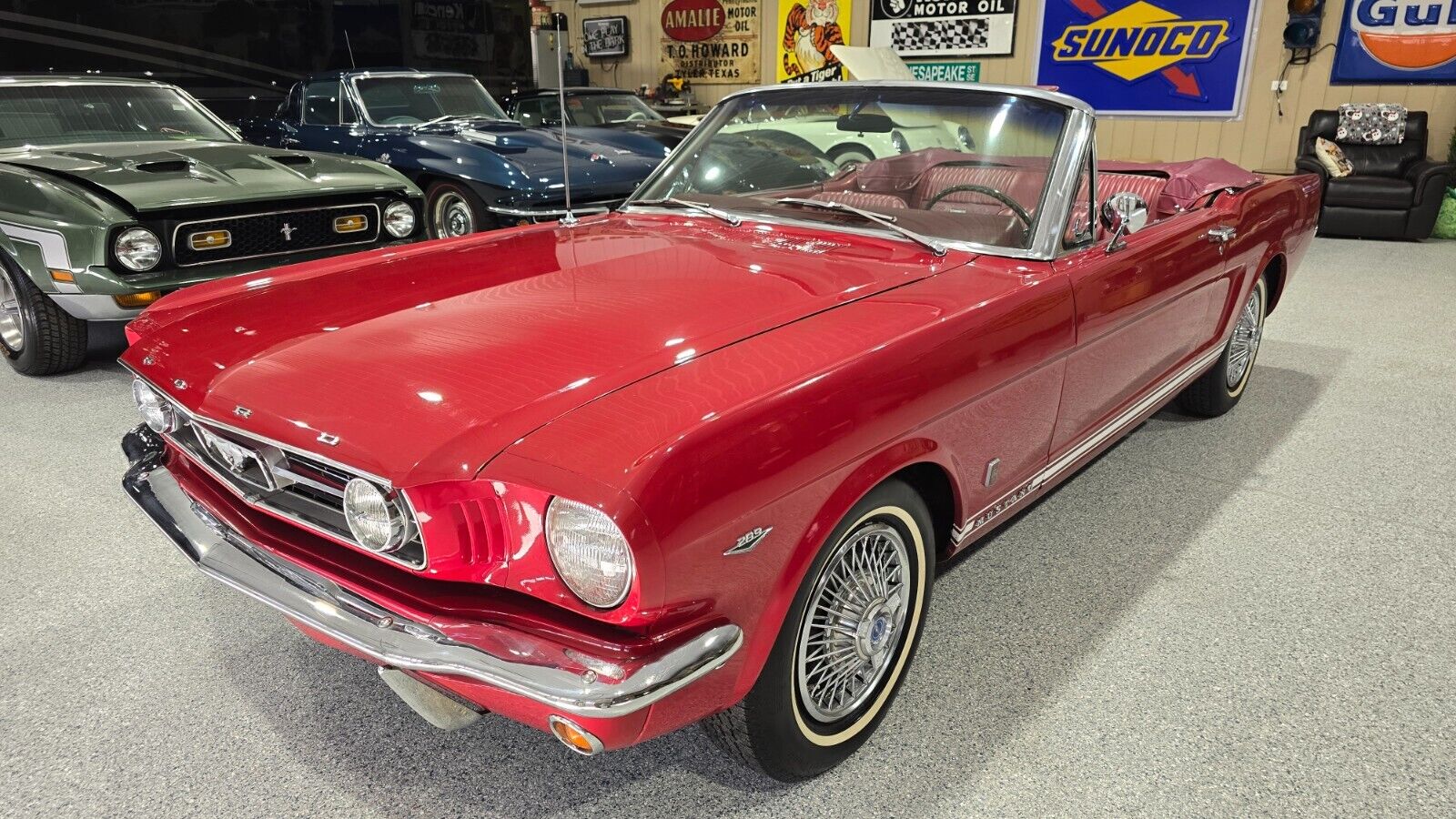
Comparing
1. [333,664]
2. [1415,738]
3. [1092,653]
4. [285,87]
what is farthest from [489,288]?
[285,87]

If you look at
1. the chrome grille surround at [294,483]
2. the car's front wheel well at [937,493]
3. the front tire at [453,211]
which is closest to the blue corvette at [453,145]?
the front tire at [453,211]

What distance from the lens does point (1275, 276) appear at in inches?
144

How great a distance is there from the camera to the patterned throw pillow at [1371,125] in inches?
319

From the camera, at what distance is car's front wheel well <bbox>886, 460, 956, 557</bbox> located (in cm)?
179

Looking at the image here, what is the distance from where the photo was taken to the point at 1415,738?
182 centimetres

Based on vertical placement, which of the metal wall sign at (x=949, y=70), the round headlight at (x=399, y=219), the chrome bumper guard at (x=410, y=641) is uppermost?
the metal wall sign at (x=949, y=70)

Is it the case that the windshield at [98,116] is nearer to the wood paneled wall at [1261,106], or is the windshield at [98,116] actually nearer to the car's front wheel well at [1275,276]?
the car's front wheel well at [1275,276]

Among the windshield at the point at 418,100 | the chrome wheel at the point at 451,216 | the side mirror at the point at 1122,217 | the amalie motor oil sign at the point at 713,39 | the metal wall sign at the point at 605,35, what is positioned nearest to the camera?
the side mirror at the point at 1122,217

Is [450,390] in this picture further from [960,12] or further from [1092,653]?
[960,12]

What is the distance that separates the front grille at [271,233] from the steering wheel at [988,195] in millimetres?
2952

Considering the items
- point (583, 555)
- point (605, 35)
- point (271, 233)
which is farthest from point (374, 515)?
point (605, 35)

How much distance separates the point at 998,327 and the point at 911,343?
283mm

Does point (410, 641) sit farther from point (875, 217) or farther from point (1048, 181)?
point (1048, 181)

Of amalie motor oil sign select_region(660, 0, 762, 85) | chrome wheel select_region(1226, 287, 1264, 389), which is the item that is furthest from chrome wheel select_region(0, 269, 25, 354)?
amalie motor oil sign select_region(660, 0, 762, 85)
